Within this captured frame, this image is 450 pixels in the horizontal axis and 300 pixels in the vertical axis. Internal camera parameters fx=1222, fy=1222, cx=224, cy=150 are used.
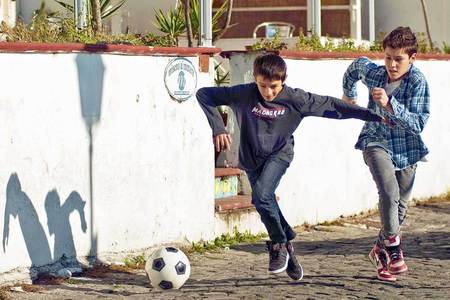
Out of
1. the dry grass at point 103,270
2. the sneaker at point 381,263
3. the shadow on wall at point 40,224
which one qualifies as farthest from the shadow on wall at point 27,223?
the sneaker at point 381,263

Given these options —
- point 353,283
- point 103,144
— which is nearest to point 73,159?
point 103,144

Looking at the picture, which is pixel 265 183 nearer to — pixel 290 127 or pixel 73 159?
pixel 290 127

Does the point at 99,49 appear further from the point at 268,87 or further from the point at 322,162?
the point at 322,162

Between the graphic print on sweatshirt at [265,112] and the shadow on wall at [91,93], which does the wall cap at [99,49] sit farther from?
the graphic print on sweatshirt at [265,112]

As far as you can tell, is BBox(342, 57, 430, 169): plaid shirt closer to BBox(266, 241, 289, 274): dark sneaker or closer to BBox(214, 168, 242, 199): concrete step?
BBox(266, 241, 289, 274): dark sneaker

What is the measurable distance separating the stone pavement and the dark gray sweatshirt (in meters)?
0.91

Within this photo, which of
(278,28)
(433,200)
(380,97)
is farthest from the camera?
(278,28)

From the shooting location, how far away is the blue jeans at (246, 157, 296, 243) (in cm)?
858

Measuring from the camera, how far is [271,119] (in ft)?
28.5

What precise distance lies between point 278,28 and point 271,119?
28.0 ft

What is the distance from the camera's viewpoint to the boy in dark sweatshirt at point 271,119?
862cm

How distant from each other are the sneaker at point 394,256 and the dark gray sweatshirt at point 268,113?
942 mm

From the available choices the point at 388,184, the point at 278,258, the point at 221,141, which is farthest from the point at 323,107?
the point at 278,258

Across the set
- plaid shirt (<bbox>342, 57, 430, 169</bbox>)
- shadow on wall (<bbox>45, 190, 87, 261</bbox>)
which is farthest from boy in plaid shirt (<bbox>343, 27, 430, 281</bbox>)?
shadow on wall (<bbox>45, 190, 87, 261</bbox>)
